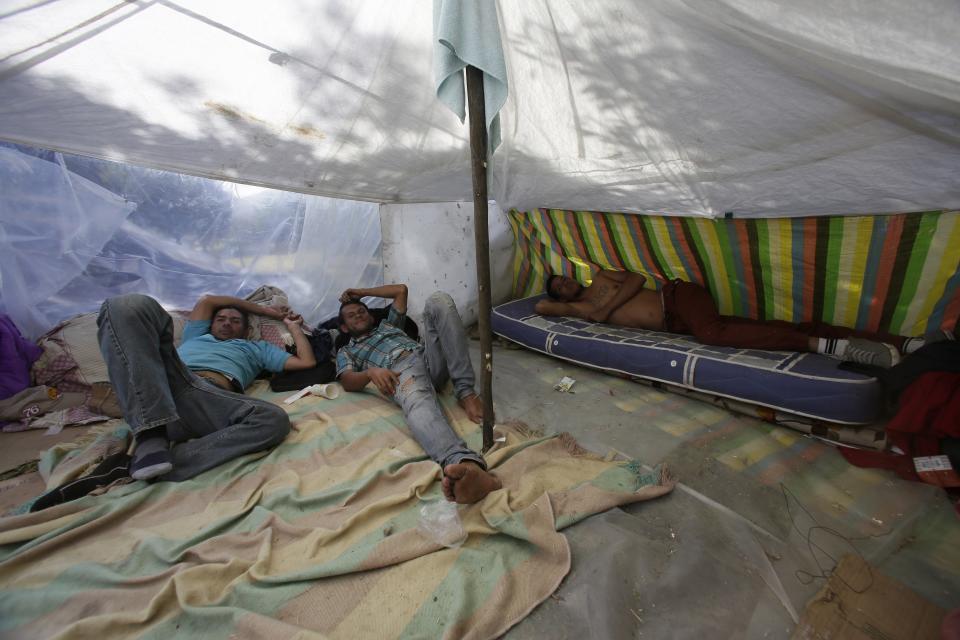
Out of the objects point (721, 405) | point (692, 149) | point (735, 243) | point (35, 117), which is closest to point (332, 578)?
point (721, 405)

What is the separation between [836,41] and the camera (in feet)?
3.82

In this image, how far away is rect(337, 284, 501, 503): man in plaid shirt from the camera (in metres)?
1.91

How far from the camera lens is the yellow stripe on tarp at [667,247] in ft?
10.3

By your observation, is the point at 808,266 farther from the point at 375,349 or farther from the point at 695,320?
the point at 375,349

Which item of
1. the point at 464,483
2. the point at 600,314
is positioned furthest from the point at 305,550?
the point at 600,314

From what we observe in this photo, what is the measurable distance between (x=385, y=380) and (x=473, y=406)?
54cm

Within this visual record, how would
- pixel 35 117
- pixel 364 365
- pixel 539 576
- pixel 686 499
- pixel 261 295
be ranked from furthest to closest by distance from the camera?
pixel 261 295
pixel 364 365
pixel 35 117
pixel 686 499
pixel 539 576

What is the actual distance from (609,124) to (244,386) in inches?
103

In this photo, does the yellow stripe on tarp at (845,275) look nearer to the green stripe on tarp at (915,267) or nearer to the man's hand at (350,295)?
the green stripe on tarp at (915,267)

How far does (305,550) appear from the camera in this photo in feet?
4.65

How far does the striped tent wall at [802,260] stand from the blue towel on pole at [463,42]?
2.12 m

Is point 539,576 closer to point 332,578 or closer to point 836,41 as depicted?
point 332,578

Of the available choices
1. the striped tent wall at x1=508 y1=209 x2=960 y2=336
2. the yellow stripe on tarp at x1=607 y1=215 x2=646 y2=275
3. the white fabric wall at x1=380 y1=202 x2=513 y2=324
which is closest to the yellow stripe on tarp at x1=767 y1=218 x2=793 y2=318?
the striped tent wall at x1=508 y1=209 x2=960 y2=336

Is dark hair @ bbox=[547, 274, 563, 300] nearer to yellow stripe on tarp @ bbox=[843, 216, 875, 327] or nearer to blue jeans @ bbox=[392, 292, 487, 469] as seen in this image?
blue jeans @ bbox=[392, 292, 487, 469]
